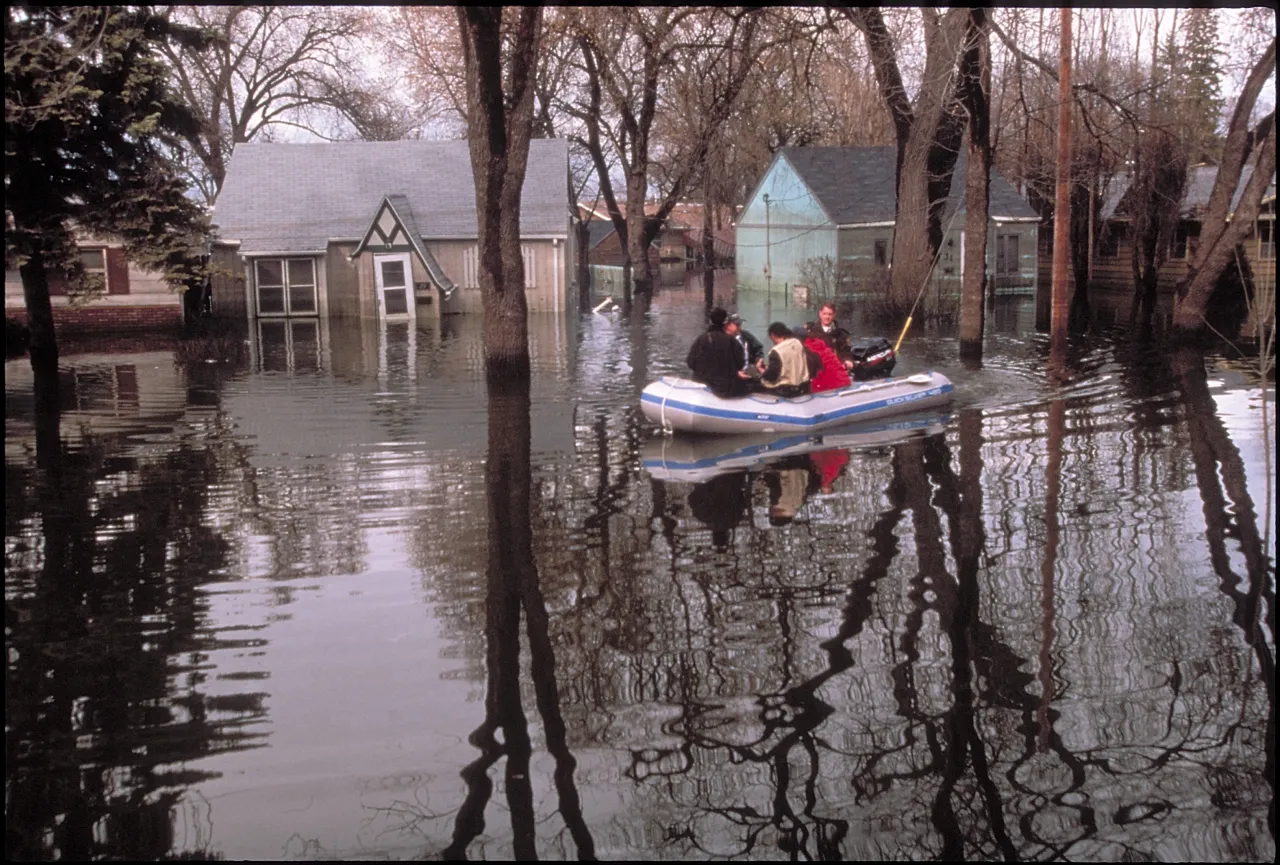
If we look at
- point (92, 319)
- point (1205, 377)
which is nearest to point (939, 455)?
point (1205, 377)

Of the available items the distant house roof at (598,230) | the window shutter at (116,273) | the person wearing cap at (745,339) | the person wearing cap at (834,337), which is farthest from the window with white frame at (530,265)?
the distant house roof at (598,230)

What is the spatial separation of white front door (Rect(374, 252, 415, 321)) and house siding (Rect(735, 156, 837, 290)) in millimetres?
13183

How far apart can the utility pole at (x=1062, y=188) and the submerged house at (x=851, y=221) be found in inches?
711

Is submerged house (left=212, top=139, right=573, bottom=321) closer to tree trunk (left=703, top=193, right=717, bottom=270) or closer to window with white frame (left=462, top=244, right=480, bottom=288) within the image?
window with white frame (left=462, top=244, right=480, bottom=288)

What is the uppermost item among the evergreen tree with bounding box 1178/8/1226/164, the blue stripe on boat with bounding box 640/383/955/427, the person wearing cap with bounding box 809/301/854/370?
the evergreen tree with bounding box 1178/8/1226/164

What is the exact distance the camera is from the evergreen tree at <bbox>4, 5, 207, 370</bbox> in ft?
67.6

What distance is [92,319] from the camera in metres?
32.6

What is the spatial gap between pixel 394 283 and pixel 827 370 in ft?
77.3

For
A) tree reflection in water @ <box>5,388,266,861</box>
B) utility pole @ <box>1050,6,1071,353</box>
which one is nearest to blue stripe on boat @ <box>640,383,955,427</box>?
tree reflection in water @ <box>5,388,266,861</box>

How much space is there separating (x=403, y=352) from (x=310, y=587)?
1813cm

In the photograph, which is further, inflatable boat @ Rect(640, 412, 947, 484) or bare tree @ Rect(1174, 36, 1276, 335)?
bare tree @ Rect(1174, 36, 1276, 335)

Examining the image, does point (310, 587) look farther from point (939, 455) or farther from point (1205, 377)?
point (1205, 377)

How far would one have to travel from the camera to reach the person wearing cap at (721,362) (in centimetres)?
1548

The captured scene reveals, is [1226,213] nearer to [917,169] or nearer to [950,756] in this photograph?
[917,169]
